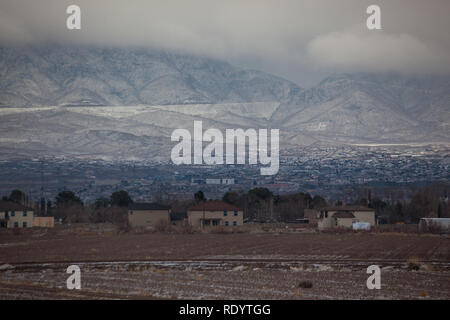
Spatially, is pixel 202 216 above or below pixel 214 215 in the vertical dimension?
below

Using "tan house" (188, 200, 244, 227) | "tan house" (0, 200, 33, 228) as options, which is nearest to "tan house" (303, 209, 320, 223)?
"tan house" (188, 200, 244, 227)

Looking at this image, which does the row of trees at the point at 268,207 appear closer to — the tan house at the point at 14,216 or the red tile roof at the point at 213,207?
the red tile roof at the point at 213,207

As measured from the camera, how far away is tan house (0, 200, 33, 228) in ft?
354

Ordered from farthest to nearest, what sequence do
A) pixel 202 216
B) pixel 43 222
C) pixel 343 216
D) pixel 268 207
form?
pixel 268 207, pixel 202 216, pixel 43 222, pixel 343 216

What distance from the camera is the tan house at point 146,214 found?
371 ft

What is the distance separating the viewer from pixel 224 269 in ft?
140

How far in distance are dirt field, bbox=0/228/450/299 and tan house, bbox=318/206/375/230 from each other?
37357 millimetres

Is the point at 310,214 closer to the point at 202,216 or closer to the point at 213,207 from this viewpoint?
the point at 213,207

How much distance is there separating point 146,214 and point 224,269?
7291 centimetres

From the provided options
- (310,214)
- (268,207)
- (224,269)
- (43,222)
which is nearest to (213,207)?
(268,207)

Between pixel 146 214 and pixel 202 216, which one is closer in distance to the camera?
pixel 202 216

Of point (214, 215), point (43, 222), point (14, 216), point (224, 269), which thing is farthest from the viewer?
point (214, 215)

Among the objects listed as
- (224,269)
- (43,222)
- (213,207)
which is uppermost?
(213,207)

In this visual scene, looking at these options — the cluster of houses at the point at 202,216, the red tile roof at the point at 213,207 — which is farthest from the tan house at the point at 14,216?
the red tile roof at the point at 213,207
